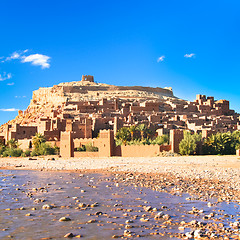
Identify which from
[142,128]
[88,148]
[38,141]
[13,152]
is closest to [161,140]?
[142,128]

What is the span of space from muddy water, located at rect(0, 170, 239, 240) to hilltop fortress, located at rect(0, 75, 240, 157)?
1913cm

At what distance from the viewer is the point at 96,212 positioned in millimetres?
10117

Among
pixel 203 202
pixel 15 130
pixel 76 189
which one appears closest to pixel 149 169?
pixel 76 189

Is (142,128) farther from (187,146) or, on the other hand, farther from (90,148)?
(187,146)

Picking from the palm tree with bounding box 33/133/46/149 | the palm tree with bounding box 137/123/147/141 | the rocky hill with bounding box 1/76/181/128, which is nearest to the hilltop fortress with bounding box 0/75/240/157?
the rocky hill with bounding box 1/76/181/128

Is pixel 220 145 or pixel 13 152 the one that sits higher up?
pixel 220 145

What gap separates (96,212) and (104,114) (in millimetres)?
43965

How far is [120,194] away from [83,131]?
1132 inches

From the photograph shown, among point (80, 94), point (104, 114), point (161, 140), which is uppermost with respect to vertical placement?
point (80, 94)

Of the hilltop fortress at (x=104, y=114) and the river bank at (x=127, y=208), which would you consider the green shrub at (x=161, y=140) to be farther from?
the river bank at (x=127, y=208)

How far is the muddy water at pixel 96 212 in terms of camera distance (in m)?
8.31

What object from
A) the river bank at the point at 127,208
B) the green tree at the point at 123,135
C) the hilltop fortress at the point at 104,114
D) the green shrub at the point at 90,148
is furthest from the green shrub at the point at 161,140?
the river bank at the point at 127,208

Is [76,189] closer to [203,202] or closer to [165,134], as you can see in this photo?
[203,202]

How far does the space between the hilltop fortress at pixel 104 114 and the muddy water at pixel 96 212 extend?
19130mm
